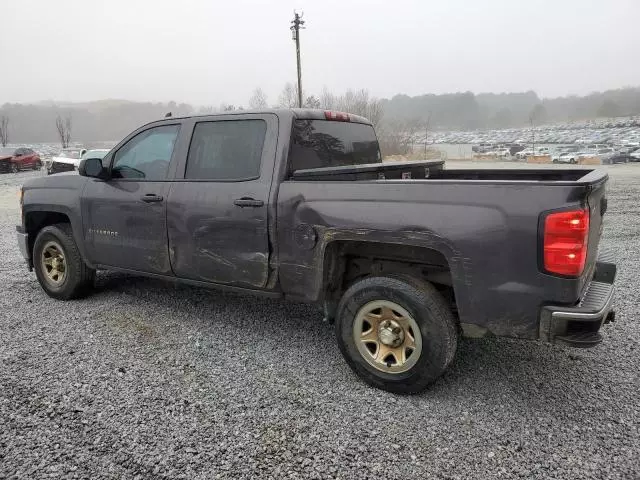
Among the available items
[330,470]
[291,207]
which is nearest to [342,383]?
[330,470]

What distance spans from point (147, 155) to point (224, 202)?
1152mm

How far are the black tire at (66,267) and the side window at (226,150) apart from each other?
1.74 meters

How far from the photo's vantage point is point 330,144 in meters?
4.07

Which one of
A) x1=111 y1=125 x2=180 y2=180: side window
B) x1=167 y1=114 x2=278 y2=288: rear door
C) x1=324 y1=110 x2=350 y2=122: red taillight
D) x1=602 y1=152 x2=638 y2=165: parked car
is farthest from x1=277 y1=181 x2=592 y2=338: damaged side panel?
x1=602 y1=152 x2=638 y2=165: parked car

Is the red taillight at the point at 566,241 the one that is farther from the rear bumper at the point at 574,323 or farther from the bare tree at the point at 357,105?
the bare tree at the point at 357,105


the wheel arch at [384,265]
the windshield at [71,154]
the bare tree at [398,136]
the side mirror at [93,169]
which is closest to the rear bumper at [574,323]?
the wheel arch at [384,265]

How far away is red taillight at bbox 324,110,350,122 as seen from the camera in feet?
13.4

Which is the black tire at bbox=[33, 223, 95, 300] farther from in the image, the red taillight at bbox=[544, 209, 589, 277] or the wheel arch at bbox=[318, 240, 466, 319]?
the red taillight at bbox=[544, 209, 589, 277]

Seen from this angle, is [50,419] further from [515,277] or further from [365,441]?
[515,277]

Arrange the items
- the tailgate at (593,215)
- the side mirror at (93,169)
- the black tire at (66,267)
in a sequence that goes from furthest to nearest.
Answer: the black tire at (66,267)
the side mirror at (93,169)
the tailgate at (593,215)

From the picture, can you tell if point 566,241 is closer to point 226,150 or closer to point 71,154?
point 226,150

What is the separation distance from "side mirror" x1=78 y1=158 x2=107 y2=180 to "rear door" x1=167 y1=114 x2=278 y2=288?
821 mm

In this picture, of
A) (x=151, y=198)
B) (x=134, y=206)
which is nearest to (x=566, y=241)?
(x=151, y=198)

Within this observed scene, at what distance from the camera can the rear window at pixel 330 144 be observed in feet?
12.3
